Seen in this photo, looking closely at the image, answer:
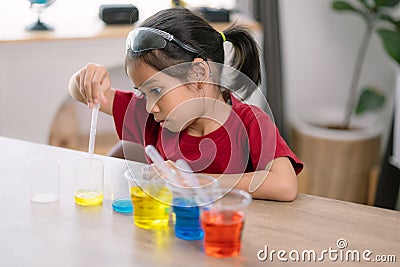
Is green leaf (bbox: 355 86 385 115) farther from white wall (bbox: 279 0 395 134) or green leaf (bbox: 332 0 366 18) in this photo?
green leaf (bbox: 332 0 366 18)

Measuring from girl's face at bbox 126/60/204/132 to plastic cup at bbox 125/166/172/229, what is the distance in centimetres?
29

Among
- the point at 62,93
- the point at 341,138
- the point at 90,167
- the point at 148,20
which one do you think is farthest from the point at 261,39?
the point at 90,167

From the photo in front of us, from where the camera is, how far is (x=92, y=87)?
5.46 feet

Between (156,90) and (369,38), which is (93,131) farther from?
(369,38)

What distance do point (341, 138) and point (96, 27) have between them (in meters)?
1.26

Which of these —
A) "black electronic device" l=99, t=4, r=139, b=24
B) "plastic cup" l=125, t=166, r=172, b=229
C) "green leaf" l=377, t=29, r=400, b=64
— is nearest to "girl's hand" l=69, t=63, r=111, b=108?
"plastic cup" l=125, t=166, r=172, b=229

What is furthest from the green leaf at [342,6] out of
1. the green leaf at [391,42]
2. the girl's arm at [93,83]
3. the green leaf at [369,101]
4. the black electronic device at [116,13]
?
the girl's arm at [93,83]

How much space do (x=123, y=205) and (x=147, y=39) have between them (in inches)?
14.4

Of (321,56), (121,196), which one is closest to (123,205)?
(121,196)

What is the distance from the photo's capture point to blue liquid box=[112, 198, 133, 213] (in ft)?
4.48

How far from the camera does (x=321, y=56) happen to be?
3.73 meters

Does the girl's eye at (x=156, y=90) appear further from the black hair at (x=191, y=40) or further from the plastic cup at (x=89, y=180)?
the plastic cup at (x=89, y=180)

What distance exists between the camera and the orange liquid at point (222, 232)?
1155mm

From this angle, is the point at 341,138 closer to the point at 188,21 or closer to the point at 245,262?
the point at 188,21
